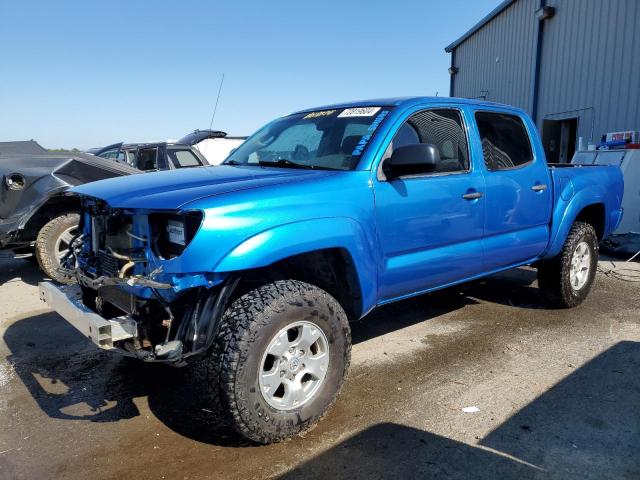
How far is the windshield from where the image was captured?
341 cm

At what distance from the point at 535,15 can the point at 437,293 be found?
11.7 metres

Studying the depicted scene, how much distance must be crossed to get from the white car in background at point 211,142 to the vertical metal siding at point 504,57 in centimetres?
843

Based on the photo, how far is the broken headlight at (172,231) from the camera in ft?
8.32

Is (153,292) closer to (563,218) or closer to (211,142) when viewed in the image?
(563,218)

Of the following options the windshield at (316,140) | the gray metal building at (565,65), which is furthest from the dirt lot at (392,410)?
the gray metal building at (565,65)

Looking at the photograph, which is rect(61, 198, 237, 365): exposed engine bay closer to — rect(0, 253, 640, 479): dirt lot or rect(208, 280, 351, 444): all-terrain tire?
rect(208, 280, 351, 444): all-terrain tire

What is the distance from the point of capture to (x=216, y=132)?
13.3 metres

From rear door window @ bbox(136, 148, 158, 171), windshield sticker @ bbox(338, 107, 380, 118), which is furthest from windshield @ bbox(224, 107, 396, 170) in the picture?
rear door window @ bbox(136, 148, 158, 171)

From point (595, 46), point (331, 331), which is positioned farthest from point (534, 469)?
point (595, 46)

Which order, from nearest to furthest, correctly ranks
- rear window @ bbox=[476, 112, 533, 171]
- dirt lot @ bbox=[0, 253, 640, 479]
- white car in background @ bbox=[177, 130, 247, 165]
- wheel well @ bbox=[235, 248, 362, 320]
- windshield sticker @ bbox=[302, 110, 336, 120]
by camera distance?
dirt lot @ bbox=[0, 253, 640, 479] < wheel well @ bbox=[235, 248, 362, 320] < windshield sticker @ bbox=[302, 110, 336, 120] < rear window @ bbox=[476, 112, 533, 171] < white car in background @ bbox=[177, 130, 247, 165]

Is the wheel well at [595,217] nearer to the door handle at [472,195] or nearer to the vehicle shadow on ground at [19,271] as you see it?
the door handle at [472,195]

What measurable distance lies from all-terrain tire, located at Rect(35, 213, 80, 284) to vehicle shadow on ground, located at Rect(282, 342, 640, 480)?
14.0ft

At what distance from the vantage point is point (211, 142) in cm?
1386

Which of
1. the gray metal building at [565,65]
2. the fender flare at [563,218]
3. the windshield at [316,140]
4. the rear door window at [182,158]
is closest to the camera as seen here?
the windshield at [316,140]
